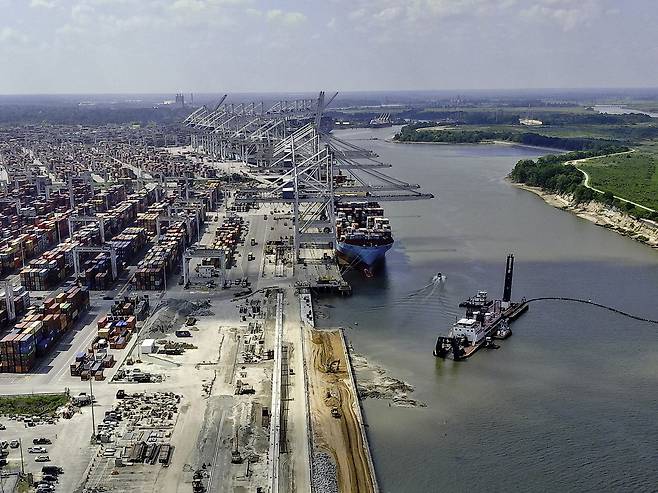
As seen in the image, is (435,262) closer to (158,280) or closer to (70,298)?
(158,280)

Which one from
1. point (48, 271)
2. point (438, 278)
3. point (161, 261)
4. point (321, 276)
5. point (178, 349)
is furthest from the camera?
point (438, 278)

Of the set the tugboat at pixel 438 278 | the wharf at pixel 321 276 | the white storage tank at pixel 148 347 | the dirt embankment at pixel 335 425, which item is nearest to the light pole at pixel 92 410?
the white storage tank at pixel 148 347

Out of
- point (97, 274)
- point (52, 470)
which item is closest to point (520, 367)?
point (52, 470)

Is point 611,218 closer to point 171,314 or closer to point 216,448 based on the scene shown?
point 171,314

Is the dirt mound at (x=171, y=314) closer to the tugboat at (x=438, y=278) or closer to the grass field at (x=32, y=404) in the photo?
the grass field at (x=32, y=404)

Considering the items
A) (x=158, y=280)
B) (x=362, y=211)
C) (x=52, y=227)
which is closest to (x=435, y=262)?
(x=362, y=211)

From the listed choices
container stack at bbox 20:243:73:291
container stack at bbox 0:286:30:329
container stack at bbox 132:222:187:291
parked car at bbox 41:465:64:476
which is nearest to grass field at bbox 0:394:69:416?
parked car at bbox 41:465:64:476
